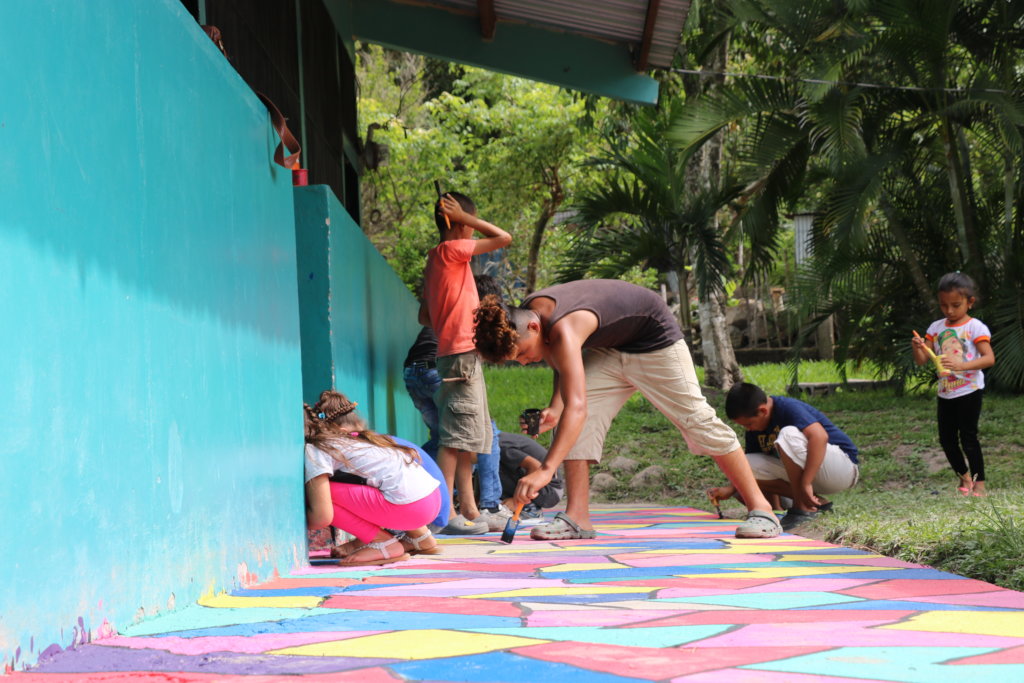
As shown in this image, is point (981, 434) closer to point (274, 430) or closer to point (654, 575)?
point (654, 575)

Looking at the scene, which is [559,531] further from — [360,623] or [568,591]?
[360,623]

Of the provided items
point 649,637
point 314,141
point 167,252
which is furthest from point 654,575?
point 314,141

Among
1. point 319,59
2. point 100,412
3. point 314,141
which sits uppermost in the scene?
point 319,59

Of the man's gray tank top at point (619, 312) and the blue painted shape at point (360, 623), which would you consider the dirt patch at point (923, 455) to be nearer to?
the man's gray tank top at point (619, 312)

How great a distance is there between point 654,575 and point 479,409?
6.34 ft

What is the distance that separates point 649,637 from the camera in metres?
2.51

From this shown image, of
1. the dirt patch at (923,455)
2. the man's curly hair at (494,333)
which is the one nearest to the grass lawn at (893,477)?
the dirt patch at (923,455)

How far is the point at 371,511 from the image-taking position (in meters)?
4.14

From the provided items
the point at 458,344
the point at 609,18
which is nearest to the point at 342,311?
the point at 458,344

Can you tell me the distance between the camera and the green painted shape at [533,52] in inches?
339

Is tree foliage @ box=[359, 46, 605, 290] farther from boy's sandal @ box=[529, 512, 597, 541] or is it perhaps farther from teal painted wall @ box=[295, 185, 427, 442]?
boy's sandal @ box=[529, 512, 597, 541]

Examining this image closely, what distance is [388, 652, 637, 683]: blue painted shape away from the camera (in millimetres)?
2047

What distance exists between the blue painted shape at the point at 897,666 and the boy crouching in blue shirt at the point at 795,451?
335 cm

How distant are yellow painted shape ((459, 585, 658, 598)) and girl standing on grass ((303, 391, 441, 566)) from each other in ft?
2.90
